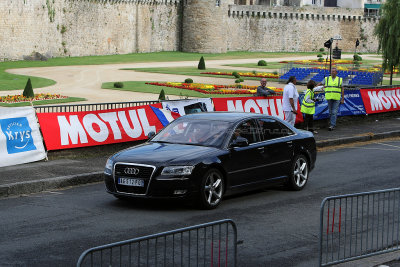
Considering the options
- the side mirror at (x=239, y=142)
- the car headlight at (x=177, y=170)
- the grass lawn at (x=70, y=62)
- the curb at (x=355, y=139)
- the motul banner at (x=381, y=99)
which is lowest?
the grass lawn at (x=70, y=62)

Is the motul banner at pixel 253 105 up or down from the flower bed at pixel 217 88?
up

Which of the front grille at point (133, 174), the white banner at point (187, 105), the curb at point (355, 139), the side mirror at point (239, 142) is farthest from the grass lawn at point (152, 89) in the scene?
the front grille at point (133, 174)

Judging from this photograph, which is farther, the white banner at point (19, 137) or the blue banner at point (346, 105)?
the blue banner at point (346, 105)

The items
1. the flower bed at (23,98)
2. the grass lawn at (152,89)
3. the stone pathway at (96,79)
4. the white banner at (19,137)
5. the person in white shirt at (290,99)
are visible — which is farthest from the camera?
the grass lawn at (152,89)

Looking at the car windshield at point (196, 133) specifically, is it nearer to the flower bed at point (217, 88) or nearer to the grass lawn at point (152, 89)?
the grass lawn at point (152, 89)

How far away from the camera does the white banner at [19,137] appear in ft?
50.3

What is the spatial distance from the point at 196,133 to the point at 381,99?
1533cm

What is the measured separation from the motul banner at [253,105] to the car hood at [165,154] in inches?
317

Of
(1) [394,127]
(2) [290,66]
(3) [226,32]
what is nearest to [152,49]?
(3) [226,32]

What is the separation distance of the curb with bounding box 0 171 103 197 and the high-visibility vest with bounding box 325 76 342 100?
10.2 m

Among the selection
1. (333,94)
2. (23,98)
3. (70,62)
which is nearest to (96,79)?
(23,98)

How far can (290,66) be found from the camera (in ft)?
178

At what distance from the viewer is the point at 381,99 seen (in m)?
26.7

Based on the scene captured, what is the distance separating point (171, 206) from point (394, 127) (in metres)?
14.0
